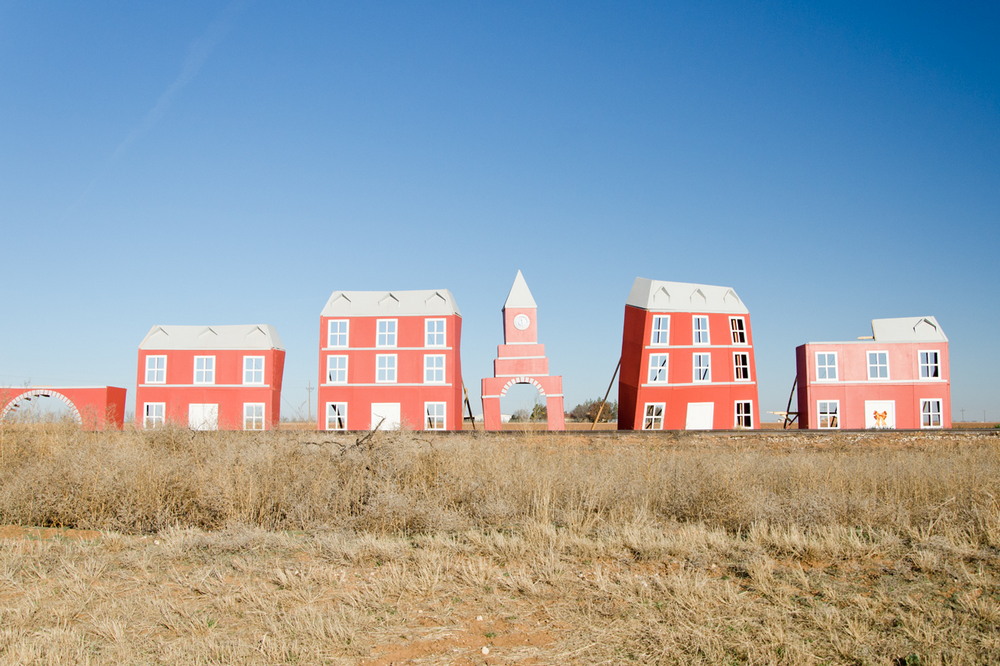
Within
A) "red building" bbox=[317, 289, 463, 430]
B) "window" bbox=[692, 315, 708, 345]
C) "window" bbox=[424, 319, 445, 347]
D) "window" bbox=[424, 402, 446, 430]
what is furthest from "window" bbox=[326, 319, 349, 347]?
"window" bbox=[692, 315, 708, 345]

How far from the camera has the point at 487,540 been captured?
9.48 metres

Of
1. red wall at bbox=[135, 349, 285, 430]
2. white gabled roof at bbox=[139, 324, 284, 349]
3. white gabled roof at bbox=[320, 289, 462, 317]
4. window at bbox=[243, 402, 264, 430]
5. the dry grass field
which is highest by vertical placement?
white gabled roof at bbox=[320, 289, 462, 317]

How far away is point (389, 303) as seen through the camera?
1363 inches

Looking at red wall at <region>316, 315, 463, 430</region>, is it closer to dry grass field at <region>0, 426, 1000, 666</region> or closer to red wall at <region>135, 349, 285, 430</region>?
red wall at <region>135, 349, 285, 430</region>

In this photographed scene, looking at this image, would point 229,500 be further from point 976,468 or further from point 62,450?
point 976,468

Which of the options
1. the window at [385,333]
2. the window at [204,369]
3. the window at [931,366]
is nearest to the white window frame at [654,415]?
the window at [385,333]

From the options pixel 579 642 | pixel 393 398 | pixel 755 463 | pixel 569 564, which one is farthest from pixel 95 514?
pixel 393 398

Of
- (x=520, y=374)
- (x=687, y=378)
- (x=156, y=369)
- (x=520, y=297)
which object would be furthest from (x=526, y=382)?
(x=156, y=369)

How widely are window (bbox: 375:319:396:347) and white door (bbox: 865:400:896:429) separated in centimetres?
2181

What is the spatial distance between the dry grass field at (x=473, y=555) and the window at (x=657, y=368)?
717 inches

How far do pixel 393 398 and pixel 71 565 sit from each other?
25.3 m

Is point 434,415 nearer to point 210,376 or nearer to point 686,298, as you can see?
point 210,376

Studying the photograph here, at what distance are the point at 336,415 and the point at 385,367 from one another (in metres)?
3.07

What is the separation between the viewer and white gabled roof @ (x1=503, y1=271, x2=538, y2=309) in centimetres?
3444
